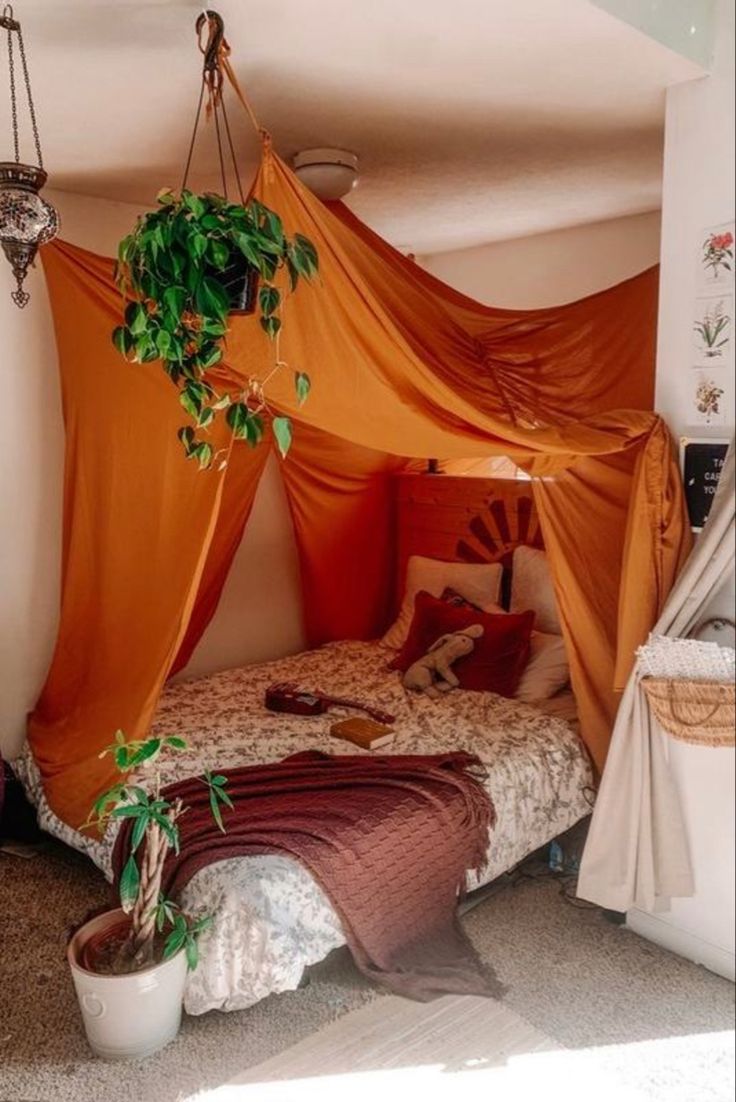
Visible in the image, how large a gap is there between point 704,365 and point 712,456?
0.74 feet

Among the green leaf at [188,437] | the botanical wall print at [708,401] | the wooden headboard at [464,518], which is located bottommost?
the wooden headboard at [464,518]

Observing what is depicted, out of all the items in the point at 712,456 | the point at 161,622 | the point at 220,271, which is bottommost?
the point at 161,622

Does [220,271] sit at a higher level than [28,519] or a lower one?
higher

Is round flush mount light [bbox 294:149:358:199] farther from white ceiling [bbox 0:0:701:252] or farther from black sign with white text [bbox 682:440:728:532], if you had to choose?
black sign with white text [bbox 682:440:728:532]

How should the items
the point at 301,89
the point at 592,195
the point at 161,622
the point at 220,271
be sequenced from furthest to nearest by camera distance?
the point at 592,195
the point at 161,622
the point at 301,89
the point at 220,271

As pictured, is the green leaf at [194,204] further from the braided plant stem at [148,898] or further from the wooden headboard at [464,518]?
the wooden headboard at [464,518]

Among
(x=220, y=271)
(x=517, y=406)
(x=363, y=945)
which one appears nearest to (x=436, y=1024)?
(x=363, y=945)

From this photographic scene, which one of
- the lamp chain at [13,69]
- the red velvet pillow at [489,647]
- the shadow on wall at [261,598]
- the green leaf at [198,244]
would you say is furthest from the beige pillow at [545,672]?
the lamp chain at [13,69]

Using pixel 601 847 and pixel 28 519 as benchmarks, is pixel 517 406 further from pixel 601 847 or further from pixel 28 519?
pixel 28 519

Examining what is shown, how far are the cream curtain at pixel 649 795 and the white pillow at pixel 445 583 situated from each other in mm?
1455

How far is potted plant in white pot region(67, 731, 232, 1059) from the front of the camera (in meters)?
2.09

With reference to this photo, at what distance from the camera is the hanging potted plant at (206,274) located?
1898 mm

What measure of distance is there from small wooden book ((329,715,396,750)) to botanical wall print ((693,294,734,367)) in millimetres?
1579

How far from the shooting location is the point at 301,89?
230cm
